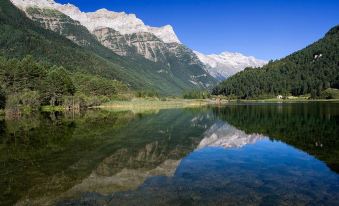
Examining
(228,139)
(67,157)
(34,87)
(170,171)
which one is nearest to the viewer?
(170,171)

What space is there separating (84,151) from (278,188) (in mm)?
26332

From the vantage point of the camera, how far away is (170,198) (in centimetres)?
2406

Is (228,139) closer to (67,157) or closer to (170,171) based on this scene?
(170,171)

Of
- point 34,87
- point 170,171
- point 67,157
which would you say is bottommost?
point 170,171

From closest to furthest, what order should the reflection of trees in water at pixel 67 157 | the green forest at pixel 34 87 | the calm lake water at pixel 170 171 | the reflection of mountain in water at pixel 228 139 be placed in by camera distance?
the calm lake water at pixel 170 171 → the reflection of trees in water at pixel 67 157 → the reflection of mountain in water at pixel 228 139 → the green forest at pixel 34 87

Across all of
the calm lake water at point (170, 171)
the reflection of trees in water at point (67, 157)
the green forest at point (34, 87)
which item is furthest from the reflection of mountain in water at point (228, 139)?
the green forest at point (34, 87)

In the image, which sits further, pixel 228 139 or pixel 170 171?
pixel 228 139

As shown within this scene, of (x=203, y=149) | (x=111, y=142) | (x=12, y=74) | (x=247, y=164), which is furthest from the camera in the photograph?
(x=12, y=74)

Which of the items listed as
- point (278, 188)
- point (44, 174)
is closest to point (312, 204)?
point (278, 188)

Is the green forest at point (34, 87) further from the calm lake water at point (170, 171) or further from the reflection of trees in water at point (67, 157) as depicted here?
the calm lake water at point (170, 171)

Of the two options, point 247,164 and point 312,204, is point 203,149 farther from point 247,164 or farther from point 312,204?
Result: point 312,204

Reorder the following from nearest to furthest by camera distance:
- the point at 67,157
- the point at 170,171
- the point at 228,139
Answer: the point at 170,171 → the point at 67,157 → the point at 228,139

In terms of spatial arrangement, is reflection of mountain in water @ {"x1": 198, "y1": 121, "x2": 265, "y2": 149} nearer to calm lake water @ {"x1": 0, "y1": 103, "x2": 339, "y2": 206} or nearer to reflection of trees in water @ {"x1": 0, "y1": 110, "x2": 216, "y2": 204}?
calm lake water @ {"x1": 0, "y1": 103, "x2": 339, "y2": 206}

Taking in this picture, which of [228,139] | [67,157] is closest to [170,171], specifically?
[67,157]
